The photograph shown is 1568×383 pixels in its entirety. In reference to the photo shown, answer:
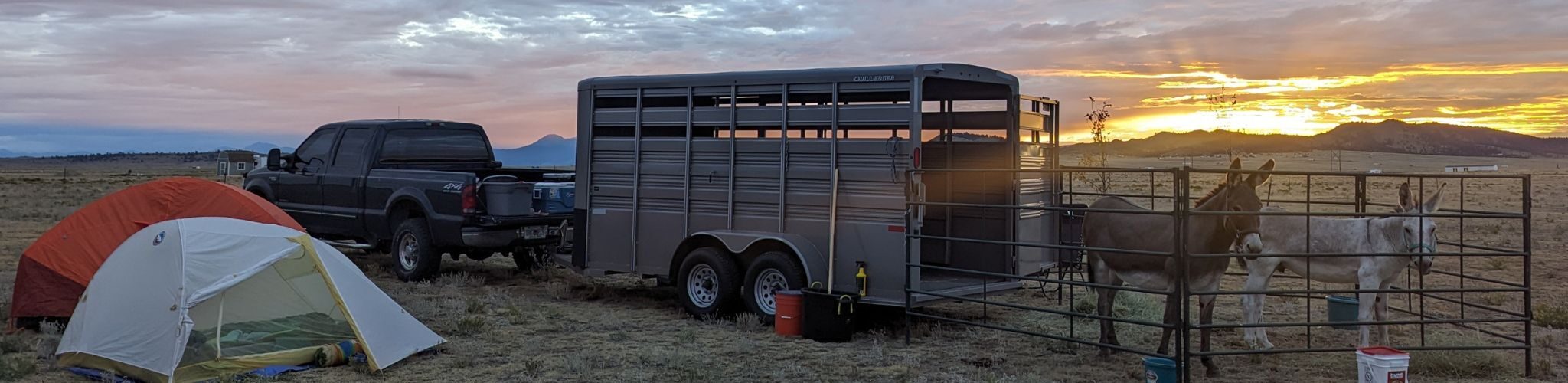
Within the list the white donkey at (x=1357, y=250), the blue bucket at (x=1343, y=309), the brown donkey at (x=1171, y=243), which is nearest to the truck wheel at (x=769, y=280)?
the brown donkey at (x=1171, y=243)

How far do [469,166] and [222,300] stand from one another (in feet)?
22.6

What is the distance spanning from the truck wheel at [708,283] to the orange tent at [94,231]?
12.3 feet

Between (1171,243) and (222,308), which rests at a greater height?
(1171,243)

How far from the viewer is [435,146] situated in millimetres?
14586

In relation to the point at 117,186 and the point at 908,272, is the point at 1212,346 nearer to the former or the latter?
the point at 908,272

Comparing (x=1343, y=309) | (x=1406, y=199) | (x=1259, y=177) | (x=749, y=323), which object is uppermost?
(x=1259, y=177)

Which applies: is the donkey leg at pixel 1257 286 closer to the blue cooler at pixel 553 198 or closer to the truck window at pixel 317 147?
the blue cooler at pixel 553 198

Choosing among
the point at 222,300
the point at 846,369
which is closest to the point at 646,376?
the point at 846,369

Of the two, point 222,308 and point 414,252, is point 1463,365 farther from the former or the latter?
point 414,252

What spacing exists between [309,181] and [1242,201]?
12187 mm

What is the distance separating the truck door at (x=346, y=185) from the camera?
14094mm

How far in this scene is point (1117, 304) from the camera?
12305mm

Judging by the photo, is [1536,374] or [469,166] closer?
[1536,374]

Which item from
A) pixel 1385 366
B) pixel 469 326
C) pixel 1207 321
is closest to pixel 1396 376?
pixel 1385 366
